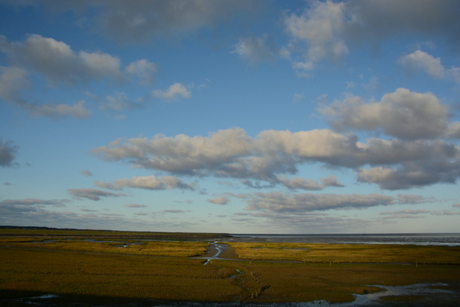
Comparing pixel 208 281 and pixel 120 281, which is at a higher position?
Result: pixel 120 281

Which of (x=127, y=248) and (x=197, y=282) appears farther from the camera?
(x=127, y=248)

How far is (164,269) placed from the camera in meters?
48.3

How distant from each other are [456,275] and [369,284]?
18.5 m

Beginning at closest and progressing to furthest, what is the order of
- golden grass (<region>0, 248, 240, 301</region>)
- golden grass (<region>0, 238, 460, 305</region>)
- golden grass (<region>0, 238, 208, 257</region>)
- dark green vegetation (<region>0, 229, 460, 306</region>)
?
dark green vegetation (<region>0, 229, 460, 306</region>)
golden grass (<region>0, 238, 460, 305</region>)
golden grass (<region>0, 248, 240, 301</region>)
golden grass (<region>0, 238, 208, 257</region>)

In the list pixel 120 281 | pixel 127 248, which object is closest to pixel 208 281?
pixel 120 281

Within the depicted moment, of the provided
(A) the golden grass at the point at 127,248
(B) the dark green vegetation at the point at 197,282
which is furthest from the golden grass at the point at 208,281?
(A) the golden grass at the point at 127,248

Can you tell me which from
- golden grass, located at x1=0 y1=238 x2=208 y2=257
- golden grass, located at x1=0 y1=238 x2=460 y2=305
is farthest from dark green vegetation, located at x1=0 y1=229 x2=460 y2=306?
golden grass, located at x1=0 y1=238 x2=208 y2=257

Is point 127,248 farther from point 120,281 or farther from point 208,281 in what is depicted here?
point 208,281

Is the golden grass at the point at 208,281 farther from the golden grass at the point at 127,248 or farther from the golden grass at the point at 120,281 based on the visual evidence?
the golden grass at the point at 127,248

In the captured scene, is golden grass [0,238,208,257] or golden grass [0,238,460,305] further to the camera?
golden grass [0,238,208,257]

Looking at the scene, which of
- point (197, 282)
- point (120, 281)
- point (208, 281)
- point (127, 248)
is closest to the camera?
point (120, 281)

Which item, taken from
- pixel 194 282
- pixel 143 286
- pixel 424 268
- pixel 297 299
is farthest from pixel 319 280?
pixel 424 268

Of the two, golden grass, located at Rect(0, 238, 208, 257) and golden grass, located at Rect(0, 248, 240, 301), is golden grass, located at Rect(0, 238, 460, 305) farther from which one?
golden grass, located at Rect(0, 238, 208, 257)

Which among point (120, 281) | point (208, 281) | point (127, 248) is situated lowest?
point (127, 248)
